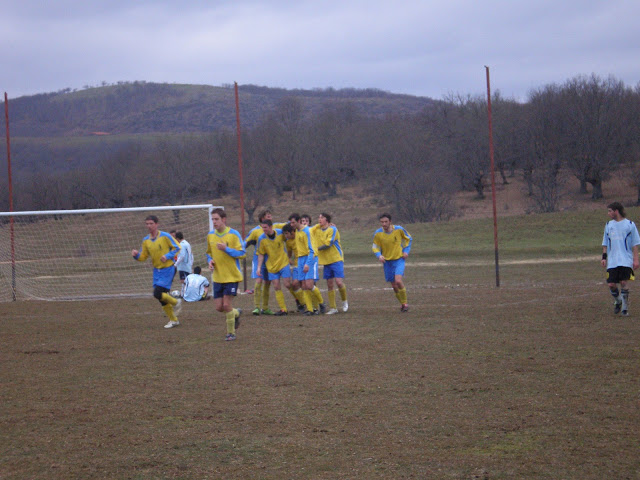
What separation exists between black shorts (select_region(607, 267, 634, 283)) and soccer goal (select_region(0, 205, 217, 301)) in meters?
10.9

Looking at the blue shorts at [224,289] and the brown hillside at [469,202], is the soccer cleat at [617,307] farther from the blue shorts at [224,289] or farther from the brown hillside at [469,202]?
the brown hillside at [469,202]

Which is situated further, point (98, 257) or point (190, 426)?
point (98, 257)

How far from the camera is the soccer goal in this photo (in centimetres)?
2044

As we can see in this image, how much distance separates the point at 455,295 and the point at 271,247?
17.8 ft

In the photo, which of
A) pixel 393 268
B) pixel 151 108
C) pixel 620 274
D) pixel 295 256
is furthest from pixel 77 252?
pixel 151 108

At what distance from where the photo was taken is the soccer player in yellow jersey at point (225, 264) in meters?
10.7

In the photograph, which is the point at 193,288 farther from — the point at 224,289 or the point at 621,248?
the point at 621,248

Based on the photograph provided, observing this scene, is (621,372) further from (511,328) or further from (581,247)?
(581,247)

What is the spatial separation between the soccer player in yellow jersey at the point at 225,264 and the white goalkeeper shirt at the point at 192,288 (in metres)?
7.20

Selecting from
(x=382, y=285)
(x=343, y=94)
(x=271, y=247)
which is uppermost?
(x=343, y=94)

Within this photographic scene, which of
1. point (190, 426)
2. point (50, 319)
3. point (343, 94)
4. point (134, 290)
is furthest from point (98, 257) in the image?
point (343, 94)

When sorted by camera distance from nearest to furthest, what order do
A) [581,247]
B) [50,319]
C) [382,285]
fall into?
1. [50,319]
2. [382,285]
3. [581,247]

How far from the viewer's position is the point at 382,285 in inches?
809

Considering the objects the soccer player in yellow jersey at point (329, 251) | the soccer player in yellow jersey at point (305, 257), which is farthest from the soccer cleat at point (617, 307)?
the soccer player in yellow jersey at point (305, 257)
